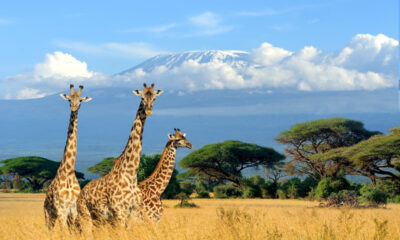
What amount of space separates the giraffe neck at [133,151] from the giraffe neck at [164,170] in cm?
139

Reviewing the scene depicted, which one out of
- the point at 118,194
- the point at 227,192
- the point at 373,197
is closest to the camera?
the point at 118,194

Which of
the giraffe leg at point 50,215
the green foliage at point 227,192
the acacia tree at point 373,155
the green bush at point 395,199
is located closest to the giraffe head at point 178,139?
A: the giraffe leg at point 50,215

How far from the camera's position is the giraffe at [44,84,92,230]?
1110 cm

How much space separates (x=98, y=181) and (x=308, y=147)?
46.4 meters

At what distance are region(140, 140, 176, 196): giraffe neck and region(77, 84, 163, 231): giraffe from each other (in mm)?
1468

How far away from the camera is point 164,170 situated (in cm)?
1279

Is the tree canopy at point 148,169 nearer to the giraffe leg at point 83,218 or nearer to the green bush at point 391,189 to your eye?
the green bush at point 391,189

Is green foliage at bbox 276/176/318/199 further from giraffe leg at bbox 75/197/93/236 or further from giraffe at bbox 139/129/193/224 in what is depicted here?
giraffe leg at bbox 75/197/93/236

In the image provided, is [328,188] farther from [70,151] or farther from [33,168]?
[33,168]

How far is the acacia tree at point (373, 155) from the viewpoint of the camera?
40281 millimetres

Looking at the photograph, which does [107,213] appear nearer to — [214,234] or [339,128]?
[214,234]

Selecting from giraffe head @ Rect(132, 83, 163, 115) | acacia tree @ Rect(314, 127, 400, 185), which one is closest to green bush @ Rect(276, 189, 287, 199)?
acacia tree @ Rect(314, 127, 400, 185)

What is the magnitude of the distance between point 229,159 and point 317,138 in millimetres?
9830

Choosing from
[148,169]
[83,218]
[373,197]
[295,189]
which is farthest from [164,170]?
[295,189]
